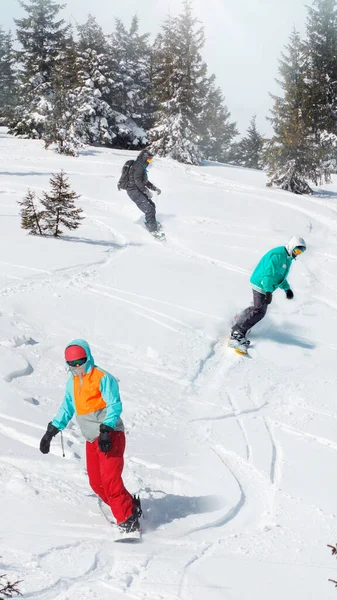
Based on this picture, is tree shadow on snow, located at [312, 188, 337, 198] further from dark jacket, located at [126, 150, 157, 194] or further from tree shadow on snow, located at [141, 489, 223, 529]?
tree shadow on snow, located at [141, 489, 223, 529]

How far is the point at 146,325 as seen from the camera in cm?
906

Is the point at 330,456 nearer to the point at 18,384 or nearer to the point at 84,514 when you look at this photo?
the point at 84,514

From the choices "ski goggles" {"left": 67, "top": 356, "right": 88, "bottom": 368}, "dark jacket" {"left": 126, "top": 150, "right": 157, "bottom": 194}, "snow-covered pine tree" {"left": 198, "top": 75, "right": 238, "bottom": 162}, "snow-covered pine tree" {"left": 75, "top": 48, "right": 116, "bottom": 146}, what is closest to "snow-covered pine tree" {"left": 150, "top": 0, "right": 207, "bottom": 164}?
"snow-covered pine tree" {"left": 75, "top": 48, "right": 116, "bottom": 146}

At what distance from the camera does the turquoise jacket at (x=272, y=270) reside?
28.7 feet

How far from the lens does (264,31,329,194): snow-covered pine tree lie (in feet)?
76.0

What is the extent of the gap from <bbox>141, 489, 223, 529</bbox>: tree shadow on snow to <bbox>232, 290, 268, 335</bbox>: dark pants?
4.09m

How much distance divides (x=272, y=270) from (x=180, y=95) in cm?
2278

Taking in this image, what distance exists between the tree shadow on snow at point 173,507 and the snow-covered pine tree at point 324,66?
76.6 feet

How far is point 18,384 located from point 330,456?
137 inches

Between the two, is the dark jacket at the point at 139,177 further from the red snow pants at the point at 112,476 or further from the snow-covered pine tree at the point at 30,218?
the red snow pants at the point at 112,476

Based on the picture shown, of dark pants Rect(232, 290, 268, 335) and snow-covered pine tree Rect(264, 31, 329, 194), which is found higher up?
snow-covered pine tree Rect(264, 31, 329, 194)

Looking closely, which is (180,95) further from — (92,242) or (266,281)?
(266,281)

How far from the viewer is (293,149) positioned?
23.2 meters

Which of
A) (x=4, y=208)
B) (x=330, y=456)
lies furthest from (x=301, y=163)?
(x=330, y=456)
